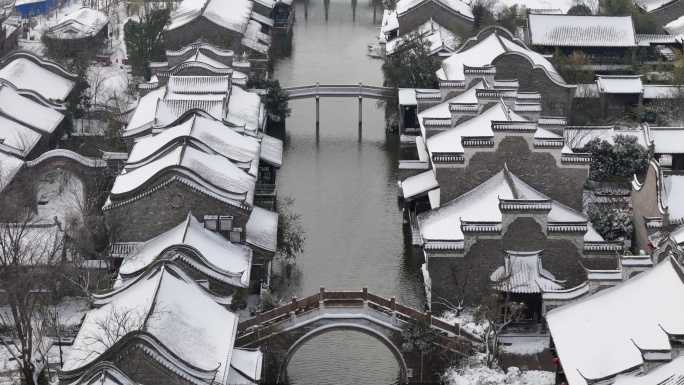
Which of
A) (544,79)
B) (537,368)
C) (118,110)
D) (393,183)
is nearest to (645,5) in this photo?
(544,79)

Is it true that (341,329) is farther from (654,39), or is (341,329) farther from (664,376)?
(654,39)

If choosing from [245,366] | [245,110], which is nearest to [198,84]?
[245,110]

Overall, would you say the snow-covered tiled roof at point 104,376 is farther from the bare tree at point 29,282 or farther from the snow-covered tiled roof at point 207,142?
the snow-covered tiled roof at point 207,142

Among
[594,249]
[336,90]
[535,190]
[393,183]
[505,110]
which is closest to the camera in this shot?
[594,249]

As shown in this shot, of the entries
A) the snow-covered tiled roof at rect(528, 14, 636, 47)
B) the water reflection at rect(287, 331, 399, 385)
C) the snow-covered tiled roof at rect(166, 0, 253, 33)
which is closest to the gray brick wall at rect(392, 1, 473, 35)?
the snow-covered tiled roof at rect(528, 14, 636, 47)

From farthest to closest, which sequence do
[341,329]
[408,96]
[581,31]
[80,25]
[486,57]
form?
[80,25]
[581,31]
[408,96]
[486,57]
[341,329]

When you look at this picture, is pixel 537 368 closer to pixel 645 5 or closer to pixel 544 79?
pixel 544 79
